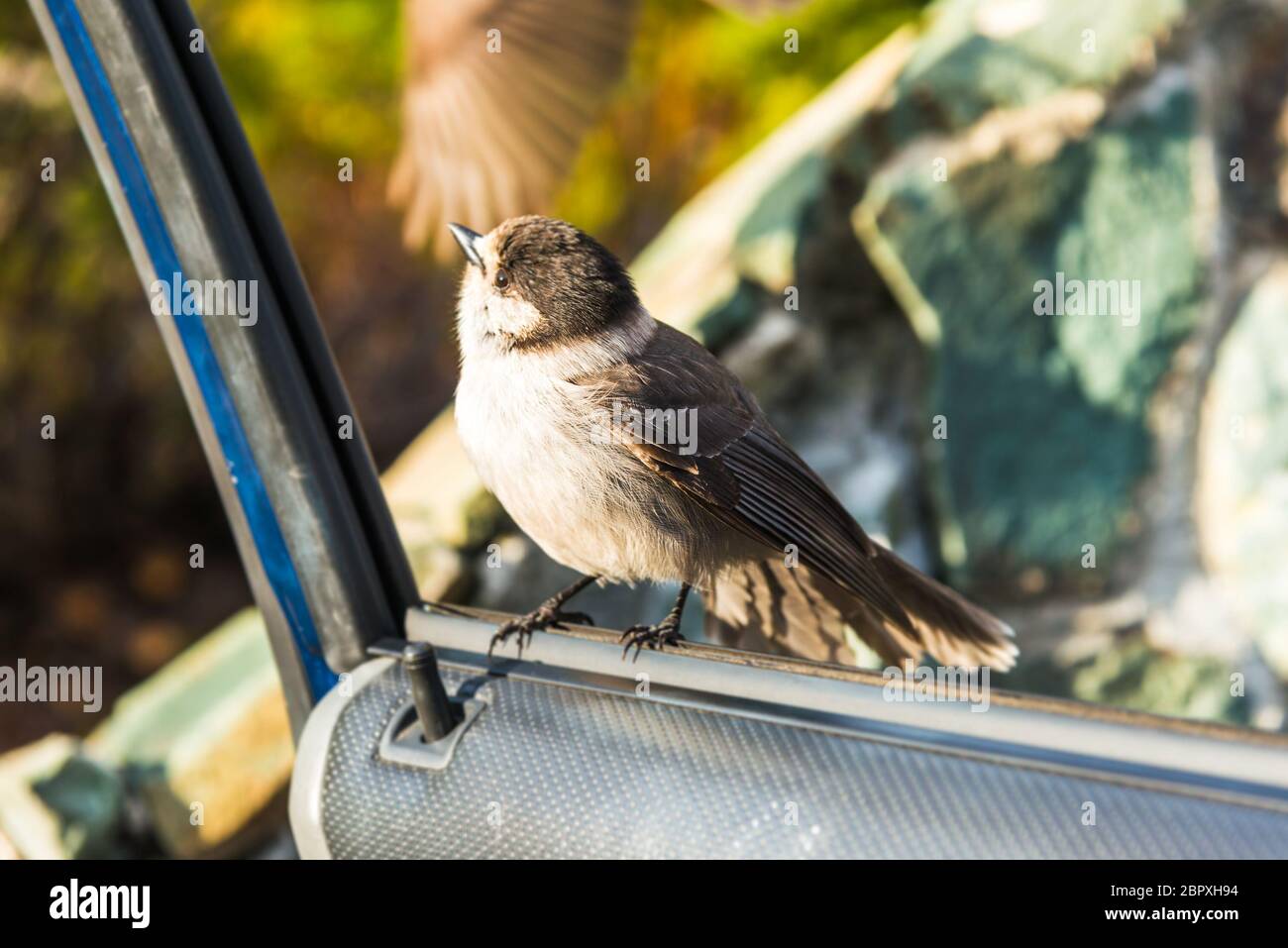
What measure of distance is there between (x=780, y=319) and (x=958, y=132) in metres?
0.77

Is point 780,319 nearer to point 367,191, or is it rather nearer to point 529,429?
point 529,429

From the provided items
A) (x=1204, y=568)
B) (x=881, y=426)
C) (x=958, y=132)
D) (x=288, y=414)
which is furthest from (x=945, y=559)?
(x=288, y=414)

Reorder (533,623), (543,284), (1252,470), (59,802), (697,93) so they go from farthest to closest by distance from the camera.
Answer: (697,93) < (1252,470) < (59,802) < (543,284) < (533,623)

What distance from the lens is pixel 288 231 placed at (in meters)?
A: 5.73

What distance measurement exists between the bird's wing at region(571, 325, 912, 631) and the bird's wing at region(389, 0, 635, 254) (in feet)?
6.66

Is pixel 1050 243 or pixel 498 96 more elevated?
pixel 498 96

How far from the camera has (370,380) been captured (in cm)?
640

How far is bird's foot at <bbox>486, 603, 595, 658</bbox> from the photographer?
2.03 metres

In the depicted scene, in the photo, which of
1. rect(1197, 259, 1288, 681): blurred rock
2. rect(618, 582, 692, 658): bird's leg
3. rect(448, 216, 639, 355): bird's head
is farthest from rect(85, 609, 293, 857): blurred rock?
rect(1197, 259, 1288, 681): blurred rock

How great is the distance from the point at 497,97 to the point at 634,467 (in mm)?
2481

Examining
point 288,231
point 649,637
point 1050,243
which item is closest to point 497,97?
point 288,231

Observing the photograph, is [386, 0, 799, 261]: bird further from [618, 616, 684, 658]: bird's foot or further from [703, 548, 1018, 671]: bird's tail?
[618, 616, 684, 658]: bird's foot

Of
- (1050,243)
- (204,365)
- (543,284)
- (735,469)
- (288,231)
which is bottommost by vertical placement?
(735,469)

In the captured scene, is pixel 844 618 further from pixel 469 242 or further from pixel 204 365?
pixel 204 365
